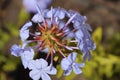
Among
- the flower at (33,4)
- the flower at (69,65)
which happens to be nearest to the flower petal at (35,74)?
the flower at (69,65)

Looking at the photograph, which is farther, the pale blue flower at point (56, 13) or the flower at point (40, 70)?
the pale blue flower at point (56, 13)

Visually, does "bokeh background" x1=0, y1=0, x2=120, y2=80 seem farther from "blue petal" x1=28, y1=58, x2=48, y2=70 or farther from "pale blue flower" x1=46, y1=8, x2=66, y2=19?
"blue petal" x1=28, y1=58, x2=48, y2=70

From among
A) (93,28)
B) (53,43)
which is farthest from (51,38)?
(93,28)

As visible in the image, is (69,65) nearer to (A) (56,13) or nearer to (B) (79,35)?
(B) (79,35)

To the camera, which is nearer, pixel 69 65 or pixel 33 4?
pixel 69 65

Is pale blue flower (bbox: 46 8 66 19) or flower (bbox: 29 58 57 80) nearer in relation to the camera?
flower (bbox: 29 58 57 80)

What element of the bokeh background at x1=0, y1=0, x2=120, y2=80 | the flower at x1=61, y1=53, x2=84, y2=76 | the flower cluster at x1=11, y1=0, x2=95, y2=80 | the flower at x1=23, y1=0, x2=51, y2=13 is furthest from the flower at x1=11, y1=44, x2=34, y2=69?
the flower at x1=23, y1=0, x2=51, y2=13

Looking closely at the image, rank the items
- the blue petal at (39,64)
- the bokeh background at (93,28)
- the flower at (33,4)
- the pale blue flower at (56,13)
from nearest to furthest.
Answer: the blue petal at (39,64), the pale blue flower at (56,13), the bokeh background at (93,28), the flower at (33,4)

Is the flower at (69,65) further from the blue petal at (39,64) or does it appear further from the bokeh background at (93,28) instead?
the bokeh background at (93,28)
